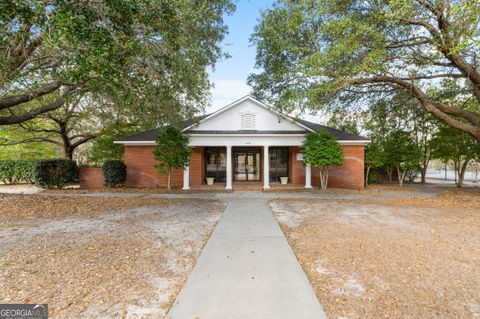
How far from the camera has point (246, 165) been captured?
55.5 feet

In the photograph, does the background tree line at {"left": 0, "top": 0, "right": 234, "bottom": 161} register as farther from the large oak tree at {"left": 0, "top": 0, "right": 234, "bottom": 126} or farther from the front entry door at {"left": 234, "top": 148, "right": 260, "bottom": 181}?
the front entry door at {"left": 234, "top": 148, "right": 260, "bottom": 181}

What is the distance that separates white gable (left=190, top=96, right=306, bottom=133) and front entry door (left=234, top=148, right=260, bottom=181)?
2.61 meters

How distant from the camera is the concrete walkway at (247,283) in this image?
2920 mm

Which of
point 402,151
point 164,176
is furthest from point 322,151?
point 164,176

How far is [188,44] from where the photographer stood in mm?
7781

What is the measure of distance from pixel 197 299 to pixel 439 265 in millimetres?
4329

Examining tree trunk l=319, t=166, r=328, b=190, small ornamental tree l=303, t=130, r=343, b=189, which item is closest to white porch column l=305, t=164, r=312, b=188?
tree trunk l=319, t=166, r=328, b=190

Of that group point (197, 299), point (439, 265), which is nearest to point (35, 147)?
point (197, 299)

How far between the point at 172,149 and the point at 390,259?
11.1 meters

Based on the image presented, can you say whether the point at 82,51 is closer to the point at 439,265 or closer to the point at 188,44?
the point at 188,44


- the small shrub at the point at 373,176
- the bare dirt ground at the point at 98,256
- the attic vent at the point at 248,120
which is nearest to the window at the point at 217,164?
the attic vent at the point at 248,120

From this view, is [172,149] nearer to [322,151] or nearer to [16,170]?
[322,151]

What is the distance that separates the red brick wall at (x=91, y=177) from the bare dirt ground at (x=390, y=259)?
40.6ft

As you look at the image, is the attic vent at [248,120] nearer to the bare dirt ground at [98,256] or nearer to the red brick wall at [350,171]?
the red brick wall at [350,171]
